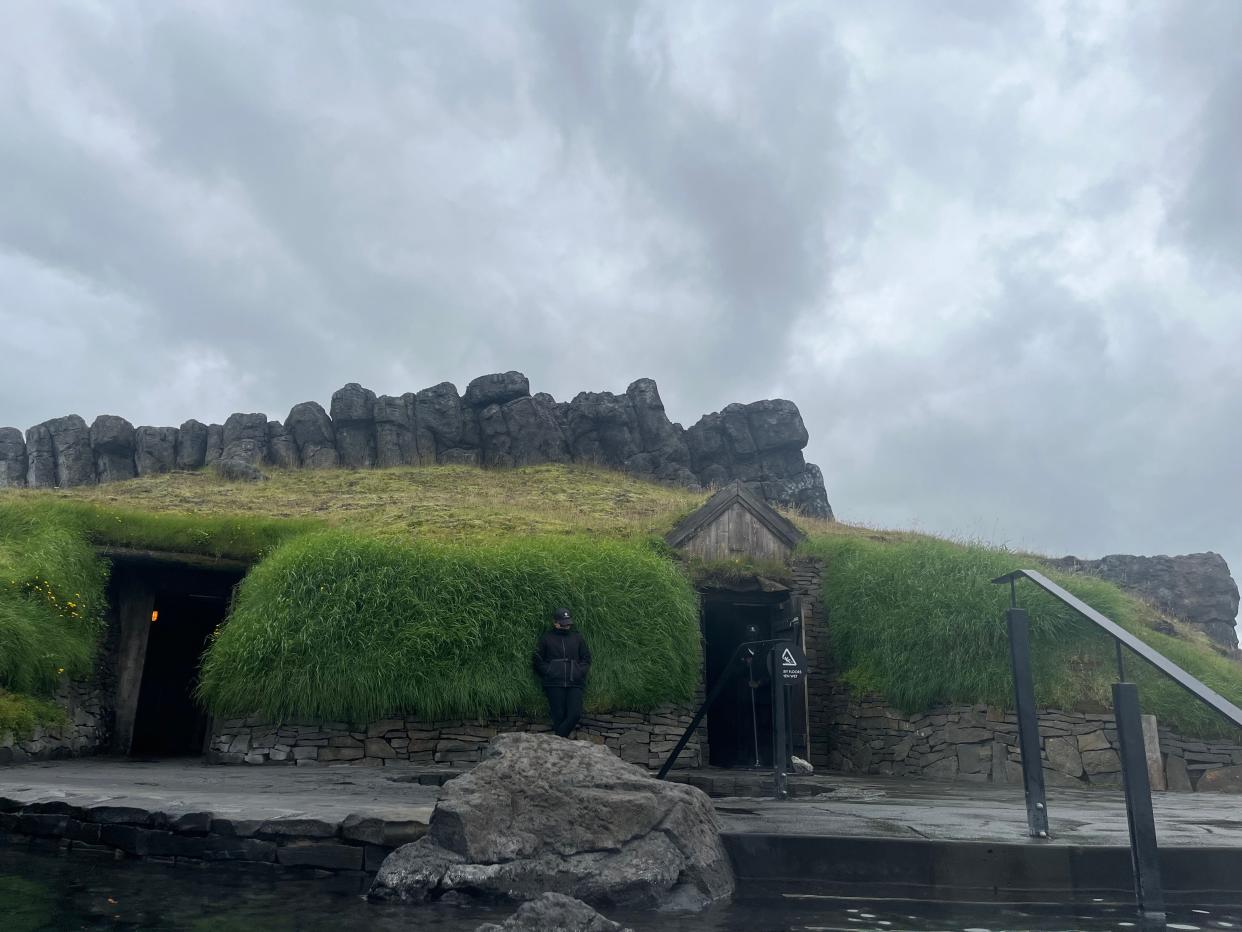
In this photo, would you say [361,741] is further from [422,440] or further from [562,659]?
[422,440]

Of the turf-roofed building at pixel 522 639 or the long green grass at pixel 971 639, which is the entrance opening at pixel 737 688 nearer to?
the turf-roofed building at pixel 522 639

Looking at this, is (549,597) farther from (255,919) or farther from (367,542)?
(255,919)

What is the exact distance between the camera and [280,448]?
33.3m

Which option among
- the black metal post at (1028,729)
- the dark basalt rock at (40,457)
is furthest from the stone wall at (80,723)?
the dark basalt rock at (40,457)

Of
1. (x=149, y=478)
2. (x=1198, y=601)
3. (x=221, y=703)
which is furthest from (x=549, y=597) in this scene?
(x=1198, y=601)

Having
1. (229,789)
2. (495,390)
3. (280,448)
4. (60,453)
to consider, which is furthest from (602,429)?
(229,789)

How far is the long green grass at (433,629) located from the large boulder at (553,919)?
27.1 ft

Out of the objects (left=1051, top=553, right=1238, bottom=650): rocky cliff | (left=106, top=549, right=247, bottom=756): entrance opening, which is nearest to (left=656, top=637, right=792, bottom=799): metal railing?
(left=106, top=549, right=247, bottom=756): entrance opening

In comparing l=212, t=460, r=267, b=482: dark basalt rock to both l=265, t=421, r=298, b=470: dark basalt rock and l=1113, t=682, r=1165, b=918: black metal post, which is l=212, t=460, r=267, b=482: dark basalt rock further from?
l=1113, t=682, r=1165, b=918: black metal post

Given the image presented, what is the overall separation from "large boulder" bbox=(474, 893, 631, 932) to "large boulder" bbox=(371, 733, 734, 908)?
1.07 metres

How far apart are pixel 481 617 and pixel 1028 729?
8.20 m

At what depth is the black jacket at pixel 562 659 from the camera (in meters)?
10.8

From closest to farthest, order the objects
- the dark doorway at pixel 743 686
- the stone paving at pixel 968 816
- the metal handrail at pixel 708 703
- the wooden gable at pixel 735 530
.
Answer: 1. the stone paving at pixel 968 816
2. the metal handrail at pixel 708 703
3. the dark doorway at pixel 743 686
4. the wooden gable at pixel 735 530

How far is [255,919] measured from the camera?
438cm
